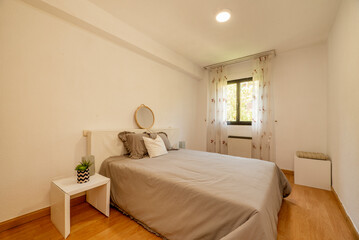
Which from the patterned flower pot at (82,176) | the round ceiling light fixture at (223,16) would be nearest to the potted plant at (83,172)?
the patterned flower pot at (82,176)

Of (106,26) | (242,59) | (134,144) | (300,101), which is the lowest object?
(134,144)

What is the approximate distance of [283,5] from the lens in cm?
188

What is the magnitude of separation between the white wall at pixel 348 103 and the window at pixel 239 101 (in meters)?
1.52

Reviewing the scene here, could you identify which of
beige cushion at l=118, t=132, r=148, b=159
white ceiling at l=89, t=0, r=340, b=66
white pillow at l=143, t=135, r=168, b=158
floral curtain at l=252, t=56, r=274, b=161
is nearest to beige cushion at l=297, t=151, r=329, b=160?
floral curtain at l=252, t=56, r=274, b=161

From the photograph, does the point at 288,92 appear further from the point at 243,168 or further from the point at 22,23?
the point at 22,23

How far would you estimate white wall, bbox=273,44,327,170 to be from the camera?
9.09 ft

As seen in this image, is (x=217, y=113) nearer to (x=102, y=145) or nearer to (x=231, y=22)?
(x=231, y=22)

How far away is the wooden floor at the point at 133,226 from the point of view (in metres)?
1.37

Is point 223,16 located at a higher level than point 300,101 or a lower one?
higher

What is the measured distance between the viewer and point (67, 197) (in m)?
1.34

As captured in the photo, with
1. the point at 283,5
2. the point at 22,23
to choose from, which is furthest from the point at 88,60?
the point at 283,5

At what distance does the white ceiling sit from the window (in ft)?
2.53

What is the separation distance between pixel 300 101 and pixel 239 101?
115 centimetres

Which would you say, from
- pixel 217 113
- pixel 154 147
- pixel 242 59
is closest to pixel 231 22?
pixel 242 59
